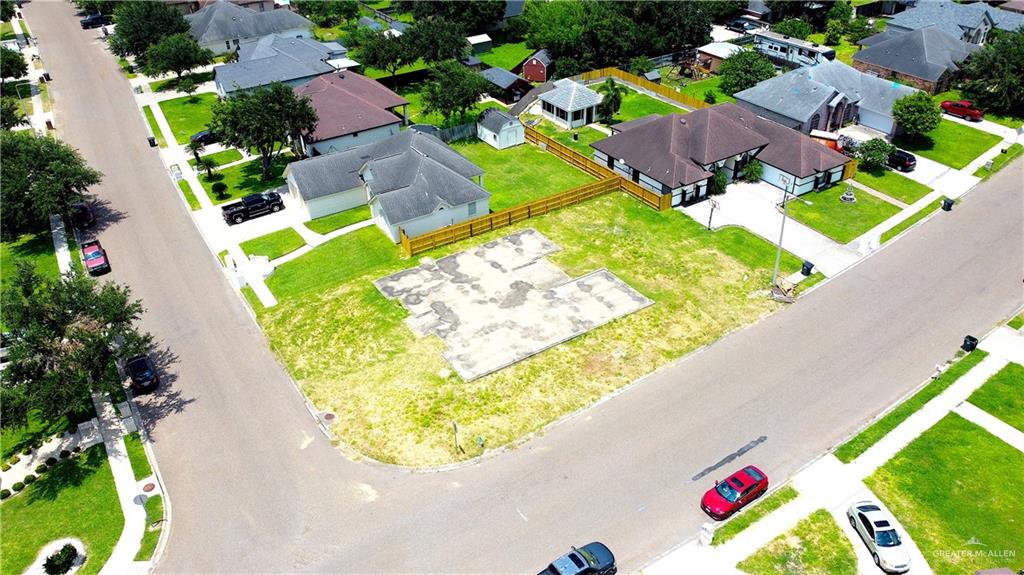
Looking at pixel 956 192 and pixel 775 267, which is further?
pixel 956 192

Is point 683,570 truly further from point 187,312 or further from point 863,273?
point 187,312

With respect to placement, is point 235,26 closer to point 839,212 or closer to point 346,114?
point 346,114

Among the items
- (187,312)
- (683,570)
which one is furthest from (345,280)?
(683,570)

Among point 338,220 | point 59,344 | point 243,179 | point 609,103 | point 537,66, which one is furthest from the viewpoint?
→ point 537,66

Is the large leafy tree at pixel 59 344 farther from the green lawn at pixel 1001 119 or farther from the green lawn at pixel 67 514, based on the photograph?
the green lawn at pixel 1001 119

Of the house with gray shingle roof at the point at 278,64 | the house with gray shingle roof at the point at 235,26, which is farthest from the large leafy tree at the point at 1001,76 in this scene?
the house with gray shingle roof at the point at 235,26

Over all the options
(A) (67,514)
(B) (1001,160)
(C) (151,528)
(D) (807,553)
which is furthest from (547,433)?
(B) (1001,160)
